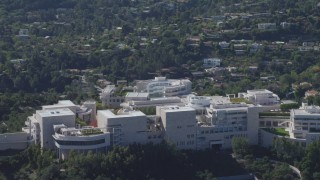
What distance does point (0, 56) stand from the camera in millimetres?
48250

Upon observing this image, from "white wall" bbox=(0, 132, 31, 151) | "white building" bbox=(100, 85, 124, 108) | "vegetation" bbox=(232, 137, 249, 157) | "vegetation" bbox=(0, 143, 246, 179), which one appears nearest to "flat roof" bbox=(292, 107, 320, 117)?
"vegetation" bbox=(232, 137, 249, 157)

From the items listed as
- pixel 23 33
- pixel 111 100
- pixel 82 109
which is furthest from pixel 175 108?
pixel 23 33

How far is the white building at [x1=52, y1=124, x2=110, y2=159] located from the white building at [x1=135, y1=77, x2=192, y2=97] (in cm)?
733

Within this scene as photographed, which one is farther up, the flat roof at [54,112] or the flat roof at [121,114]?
the flat roof at [54,112]

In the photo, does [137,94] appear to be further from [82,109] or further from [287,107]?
[287,107]

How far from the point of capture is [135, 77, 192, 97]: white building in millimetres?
37688

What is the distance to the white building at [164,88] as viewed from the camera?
3769 centimetres

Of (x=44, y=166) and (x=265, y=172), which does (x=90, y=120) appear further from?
(x=265, y=172)

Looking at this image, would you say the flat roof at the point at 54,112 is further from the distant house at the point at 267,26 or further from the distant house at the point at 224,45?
the distant house at the point at 267,26

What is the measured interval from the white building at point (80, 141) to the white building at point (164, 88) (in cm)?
733

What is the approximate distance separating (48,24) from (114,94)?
896 inches

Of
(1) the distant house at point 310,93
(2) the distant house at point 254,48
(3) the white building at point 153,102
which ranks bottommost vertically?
(1) the distant house at point 310,93

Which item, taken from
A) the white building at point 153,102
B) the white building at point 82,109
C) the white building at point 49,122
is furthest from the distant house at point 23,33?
the white building at point 49,122

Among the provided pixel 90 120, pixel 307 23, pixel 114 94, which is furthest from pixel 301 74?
pixel 90 120
